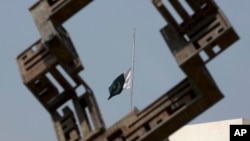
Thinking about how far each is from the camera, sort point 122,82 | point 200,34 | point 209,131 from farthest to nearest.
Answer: point 209,131 → point 122,82 → point 200,34

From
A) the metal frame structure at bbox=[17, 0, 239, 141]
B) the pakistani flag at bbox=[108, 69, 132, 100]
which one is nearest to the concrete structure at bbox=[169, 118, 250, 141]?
the pakistani flag at bbox=[108, 69, 132, 100]

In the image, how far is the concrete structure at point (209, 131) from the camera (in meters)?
44.7

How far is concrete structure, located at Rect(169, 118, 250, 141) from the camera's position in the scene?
44656mm

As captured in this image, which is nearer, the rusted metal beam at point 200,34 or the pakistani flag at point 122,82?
the rusted metal beam at point 200,34

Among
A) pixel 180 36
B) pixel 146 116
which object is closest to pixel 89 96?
pixel 146 116

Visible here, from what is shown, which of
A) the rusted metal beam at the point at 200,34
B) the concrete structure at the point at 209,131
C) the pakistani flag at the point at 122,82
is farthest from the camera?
the concrete structure at the point at 209,131

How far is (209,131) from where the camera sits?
151 feet

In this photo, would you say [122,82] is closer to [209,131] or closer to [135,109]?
[209,131]

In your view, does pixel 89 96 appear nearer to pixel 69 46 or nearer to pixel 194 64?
pixel 69 46

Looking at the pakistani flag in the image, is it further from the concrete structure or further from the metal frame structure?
the metal frame structure

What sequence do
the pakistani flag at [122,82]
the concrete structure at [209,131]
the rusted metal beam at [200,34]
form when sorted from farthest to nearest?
the concrete structure at [209,131] → the pakistani flag at [122,82] → the rusted metal beam at [200,34]

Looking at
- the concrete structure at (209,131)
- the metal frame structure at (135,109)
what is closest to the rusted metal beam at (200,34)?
the metal frame structure at (135,109)

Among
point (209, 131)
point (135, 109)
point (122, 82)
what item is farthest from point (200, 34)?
point (209, 131)

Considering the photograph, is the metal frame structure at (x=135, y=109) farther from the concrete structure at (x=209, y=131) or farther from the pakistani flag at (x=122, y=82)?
the concrete structure at (x=209, y=131)
